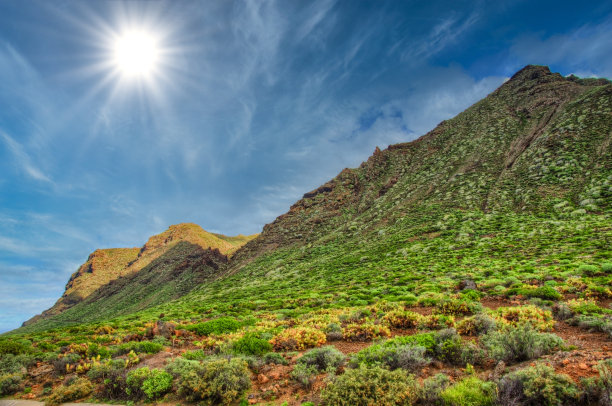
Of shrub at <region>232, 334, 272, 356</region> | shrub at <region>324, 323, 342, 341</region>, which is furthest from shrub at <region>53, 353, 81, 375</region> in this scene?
shrub at <region>324, 323, 342, 341</region>

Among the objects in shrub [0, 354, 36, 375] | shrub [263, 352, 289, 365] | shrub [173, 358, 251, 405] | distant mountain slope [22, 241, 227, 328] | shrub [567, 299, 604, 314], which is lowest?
shrub [567, 299, 604, 314]

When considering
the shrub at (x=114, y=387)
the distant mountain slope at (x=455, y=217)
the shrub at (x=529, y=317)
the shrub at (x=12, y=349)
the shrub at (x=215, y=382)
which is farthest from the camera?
the distant mountain slope at (x=455, y=217)

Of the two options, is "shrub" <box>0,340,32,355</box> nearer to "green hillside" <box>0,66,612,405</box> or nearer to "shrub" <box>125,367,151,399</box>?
"green hillside" <box>0,66,612,405</box>

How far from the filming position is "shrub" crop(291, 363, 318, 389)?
7533mm

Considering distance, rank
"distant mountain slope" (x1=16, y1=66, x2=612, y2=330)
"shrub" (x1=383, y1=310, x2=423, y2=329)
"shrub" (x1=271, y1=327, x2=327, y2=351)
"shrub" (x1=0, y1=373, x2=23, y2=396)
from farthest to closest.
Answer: "distant mountain slope" (x1=16, y1=66, x2=612, y2=330), "shrub" (x1=383, y1=310, x2=423, y2=329), "shrub" (x1=271, y1=327, x2=327, y2=351), "shrub" (x1=0, y1=373, x2=23, y2=396)

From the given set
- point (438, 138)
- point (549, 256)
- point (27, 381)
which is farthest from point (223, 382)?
point (438, 138)

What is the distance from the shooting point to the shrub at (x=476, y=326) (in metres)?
9.66

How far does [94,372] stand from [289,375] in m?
7.06

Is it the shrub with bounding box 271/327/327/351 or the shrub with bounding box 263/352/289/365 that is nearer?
the shrub with bounding box 263/352/289/365

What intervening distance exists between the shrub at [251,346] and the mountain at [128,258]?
101 metres

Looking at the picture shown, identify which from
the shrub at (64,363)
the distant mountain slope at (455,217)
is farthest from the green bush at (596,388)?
the shrub at (64,363)

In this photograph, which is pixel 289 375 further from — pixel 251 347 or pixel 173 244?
pixel 173 244

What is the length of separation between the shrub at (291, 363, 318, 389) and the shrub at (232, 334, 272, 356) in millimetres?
3085

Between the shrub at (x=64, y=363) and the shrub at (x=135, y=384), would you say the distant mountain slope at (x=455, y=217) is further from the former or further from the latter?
the shrub at (x=135, y=384)
